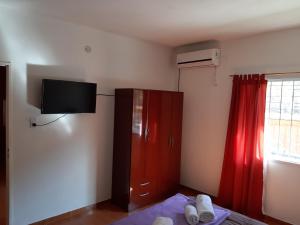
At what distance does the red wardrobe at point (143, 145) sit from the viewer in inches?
127

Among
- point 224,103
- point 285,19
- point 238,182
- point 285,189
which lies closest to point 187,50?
point 224,103

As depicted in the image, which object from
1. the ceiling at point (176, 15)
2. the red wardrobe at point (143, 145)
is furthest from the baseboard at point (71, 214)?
the ceiling at point (176, 15)

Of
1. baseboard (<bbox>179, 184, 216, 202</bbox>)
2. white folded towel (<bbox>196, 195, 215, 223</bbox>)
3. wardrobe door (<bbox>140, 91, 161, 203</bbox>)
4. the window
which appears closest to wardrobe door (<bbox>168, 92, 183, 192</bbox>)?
baseboard (<bbox>179, 184, 216, 202</bbox>)

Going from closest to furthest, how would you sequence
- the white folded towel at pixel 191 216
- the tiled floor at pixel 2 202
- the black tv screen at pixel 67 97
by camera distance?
the white folded towel at pixel 191 216
the black tv screen at pixel 67 97
the tiled floor at pixel 2 202

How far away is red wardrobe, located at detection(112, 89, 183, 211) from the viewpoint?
10.6 feet

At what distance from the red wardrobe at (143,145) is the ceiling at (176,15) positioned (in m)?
0.88

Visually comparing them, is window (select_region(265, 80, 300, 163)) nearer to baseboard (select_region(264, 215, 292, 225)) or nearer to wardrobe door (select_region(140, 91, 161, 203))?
baseboard (select_region(264, 215, 292, 225))

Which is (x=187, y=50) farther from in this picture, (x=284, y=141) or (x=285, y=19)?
(x=284, y=141)

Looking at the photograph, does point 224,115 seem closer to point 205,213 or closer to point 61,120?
point 205,213

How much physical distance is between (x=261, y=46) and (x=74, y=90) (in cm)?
247

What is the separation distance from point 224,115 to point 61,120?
2.27 m

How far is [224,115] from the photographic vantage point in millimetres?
3545

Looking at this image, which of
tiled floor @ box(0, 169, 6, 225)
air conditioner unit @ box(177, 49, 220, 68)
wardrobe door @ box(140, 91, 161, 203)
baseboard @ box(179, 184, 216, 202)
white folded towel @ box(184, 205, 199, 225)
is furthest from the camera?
baseboard @ box(179, 184, 216, 202)

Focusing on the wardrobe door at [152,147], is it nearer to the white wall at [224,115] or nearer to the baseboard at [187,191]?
the baseboard at [187,191]
